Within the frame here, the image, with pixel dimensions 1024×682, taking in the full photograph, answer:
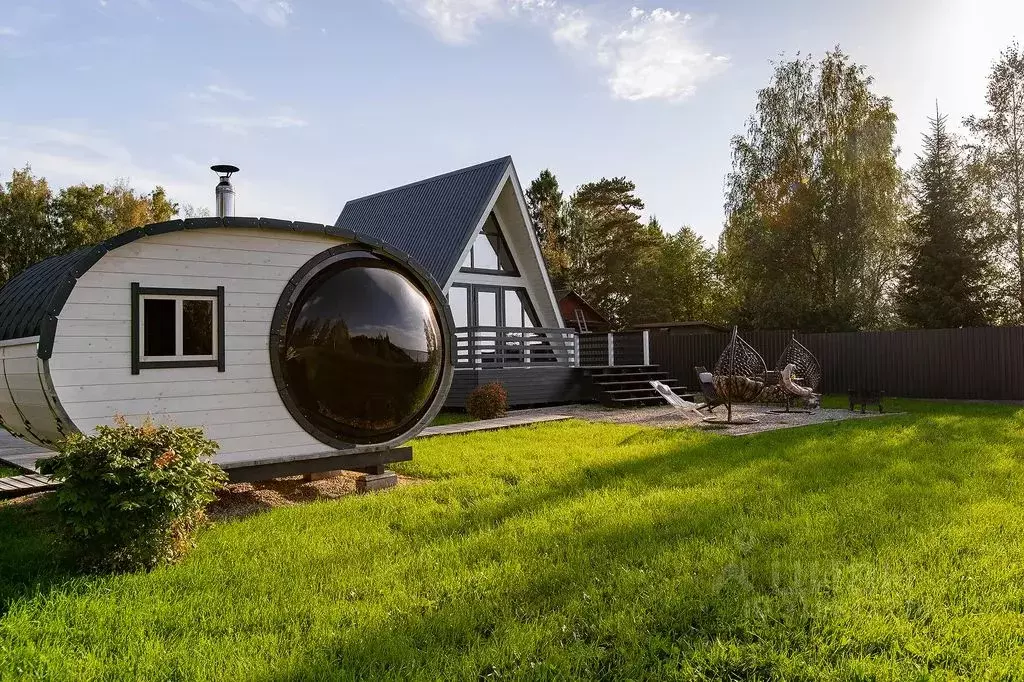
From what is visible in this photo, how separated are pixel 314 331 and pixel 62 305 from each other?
216cm

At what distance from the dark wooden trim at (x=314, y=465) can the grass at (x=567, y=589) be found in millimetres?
539

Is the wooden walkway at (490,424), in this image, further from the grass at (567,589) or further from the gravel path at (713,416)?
the grass at (567,589)

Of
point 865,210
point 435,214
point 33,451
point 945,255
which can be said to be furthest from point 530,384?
point 865,210

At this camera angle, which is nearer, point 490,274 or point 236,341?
point 236,341

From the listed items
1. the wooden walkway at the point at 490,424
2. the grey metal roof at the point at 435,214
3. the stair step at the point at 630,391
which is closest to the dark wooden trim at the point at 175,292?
the wooden walkway at the point at 490,424

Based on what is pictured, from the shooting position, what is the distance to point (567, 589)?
4.32 metres

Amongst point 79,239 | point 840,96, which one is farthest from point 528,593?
point 840,96

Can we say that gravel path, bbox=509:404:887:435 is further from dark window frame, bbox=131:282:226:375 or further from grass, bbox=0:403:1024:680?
dark window frame, bbox=131:282:226:375

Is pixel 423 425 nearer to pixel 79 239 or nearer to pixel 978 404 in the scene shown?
pixel 978 404

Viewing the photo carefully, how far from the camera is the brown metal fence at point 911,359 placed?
1791 cm

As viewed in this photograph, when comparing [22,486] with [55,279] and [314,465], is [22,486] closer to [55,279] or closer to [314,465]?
[55,279]

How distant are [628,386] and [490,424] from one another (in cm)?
679

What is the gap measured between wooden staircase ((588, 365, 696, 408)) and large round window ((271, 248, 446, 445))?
416 inches

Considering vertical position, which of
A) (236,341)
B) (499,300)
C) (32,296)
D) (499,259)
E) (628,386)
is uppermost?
(499,259)
